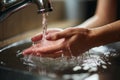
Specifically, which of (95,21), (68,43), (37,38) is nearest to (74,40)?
(68,43)

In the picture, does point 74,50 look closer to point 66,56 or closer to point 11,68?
point 66,56

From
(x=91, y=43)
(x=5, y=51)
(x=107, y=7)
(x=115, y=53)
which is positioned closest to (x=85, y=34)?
(x=91, y=43)

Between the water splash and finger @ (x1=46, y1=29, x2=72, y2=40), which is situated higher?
finger @ (x1=46, y1=29, x2=72, y2=40)

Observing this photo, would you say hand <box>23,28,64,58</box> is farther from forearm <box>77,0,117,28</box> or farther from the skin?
forearm <box>77,0,117,28</box>

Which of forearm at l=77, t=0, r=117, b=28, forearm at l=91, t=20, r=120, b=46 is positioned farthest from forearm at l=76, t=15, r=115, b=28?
forearm at l=91, t=20, r=120, b=46

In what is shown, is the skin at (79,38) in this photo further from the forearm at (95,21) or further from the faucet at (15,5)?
the forearm at (95,21)

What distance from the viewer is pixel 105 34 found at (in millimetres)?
702

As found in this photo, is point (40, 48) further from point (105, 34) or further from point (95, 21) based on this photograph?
point (95, 21)

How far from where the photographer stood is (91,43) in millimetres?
682

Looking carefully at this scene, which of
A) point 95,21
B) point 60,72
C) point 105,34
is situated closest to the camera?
point 60,72

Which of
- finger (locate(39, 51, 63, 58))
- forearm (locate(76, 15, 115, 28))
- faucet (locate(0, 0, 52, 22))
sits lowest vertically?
forearm (locate(76, 15, 115, 28))

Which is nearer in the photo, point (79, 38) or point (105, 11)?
point (79, 38)

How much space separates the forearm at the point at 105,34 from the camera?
2.26 feet

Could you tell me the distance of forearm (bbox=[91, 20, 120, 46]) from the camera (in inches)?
27.1
